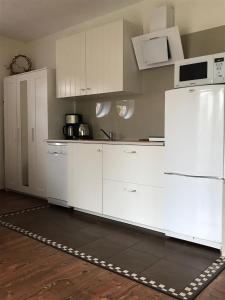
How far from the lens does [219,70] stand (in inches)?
96.2

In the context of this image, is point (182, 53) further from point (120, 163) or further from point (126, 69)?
point (120, 163)

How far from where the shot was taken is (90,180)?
11.1 ft

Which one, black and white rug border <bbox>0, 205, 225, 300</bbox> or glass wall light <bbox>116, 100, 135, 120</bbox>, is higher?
glass wall light <bbox>116, 100, 135, 120</bbox>

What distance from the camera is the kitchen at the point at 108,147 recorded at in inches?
97.7

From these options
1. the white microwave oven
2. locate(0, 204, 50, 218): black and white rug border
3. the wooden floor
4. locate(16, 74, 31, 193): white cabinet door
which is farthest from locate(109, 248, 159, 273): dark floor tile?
locate(16, 74, 31, 193): white cabinet door

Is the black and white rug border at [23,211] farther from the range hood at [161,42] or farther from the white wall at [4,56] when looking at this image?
the range hood at [161,42]

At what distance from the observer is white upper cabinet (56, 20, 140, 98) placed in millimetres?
3260

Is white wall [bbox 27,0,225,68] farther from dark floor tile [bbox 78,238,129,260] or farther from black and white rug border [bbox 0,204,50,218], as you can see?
black and white rug border [bbox 0,204,50,218]

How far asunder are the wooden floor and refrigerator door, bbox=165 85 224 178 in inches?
A: 34.3

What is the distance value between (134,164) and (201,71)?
1076 mm

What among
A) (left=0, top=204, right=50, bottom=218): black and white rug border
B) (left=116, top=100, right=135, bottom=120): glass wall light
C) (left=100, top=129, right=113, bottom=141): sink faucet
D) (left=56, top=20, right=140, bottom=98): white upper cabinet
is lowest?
(left=0, top=204, right=50, bottom=218): black and white rug border

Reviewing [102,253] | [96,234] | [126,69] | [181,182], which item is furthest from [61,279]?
[126,69]

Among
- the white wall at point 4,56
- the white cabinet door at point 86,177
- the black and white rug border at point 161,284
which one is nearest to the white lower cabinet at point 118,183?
the white cabinet door at point 86,177

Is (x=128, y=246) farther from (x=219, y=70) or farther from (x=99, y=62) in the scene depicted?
(x=99, y=62)
